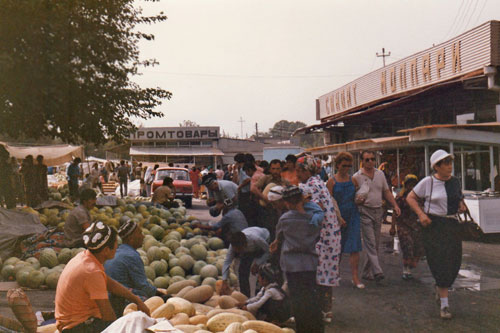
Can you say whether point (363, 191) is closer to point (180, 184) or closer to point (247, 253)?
point (247, 253)

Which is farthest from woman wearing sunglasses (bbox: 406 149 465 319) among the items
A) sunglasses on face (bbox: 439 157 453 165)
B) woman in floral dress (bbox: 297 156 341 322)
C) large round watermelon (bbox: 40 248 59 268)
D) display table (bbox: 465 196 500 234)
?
display table (bbox: 465 196 500 234)

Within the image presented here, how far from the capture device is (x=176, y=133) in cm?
6047

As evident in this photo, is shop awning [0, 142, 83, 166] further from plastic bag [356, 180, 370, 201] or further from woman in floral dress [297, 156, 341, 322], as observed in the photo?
woman in floral dress [297, 156, 341, 322]

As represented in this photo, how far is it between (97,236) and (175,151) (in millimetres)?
51835

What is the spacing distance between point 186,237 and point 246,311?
5.68 metres

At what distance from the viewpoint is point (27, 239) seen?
36.8ft

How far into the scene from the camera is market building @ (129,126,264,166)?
56.3 metres

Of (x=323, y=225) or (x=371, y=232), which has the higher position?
(x=323, y=225)

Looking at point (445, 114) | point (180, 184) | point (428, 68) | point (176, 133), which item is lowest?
point (180, 184)

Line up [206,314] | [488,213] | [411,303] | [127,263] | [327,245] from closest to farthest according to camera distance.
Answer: [127,263] → [206,314] → [327,245] → [411,303] → [488,213]

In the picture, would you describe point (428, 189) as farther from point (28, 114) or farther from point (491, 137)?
point (28, 114)

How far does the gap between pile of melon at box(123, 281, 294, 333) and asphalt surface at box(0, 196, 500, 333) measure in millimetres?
1233

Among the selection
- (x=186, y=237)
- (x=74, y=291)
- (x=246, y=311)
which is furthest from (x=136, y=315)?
(x=186, y=237)

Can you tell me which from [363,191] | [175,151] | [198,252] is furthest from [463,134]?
[175,151]
